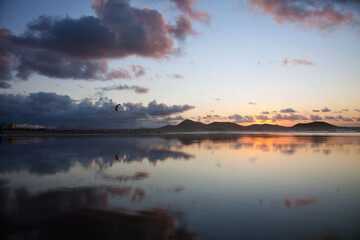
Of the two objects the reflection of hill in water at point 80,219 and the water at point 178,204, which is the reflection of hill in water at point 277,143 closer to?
the water at point 178,204

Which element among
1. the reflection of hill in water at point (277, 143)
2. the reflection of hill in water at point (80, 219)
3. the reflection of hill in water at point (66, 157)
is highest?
the reflection of hill in water at point (277, 143)

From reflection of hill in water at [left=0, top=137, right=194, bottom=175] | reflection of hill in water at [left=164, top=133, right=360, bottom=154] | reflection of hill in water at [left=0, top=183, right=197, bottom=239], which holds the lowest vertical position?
reflection of hill in water at [left=0, top=137, right=194, bottom=175]

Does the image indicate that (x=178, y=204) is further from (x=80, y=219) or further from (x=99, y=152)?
(x=99, y=152)

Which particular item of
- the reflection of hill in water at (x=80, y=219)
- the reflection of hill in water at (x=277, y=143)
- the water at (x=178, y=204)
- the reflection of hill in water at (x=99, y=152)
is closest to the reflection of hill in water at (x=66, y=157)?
the reflection of hill in water at (x=99, y=152)

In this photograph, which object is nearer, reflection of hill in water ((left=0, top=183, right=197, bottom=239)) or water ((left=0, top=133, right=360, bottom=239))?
reflection of hill in water ((left=0, top=183, right=197, bottom=239))

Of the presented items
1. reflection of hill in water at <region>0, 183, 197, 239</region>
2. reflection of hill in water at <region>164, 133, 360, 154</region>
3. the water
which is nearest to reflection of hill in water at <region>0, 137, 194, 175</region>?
the water

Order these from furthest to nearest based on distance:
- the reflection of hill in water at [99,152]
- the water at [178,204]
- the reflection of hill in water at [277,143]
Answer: the reflection of hill in water at [277,143]
the reflection of hill in water at [99,152]
the water at [178,204]

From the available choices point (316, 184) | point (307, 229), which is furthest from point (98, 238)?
point (316, 184)

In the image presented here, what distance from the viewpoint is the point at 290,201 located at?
431 inches

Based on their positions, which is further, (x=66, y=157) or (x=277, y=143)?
(x=277, y=143)

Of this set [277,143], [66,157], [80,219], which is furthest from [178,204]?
[277,143]

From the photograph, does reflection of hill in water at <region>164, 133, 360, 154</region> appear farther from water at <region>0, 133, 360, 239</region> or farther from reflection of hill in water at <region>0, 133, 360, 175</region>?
water at <region>0, 133, 360, 239</region>

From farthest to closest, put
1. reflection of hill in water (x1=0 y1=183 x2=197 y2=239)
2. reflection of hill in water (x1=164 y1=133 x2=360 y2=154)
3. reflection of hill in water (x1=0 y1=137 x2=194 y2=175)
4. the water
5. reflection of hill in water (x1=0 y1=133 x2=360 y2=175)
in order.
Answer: reflection of hill in water (x1=164 y1=133 x2=360 y2=154) → reflection of hill in water (x1=0 y1=133 x2=360 y2=175) → reflection of hill in water (x1=0 y1=137 x2=194 y2=175) → the water → reflection of hill in water (x1=0 y1=183 x2=197 y2=239)

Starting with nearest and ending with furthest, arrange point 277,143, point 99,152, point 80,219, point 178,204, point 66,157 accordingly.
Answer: point 80,219, point 178,204, point 66,157, point 99,152, point 277,143
